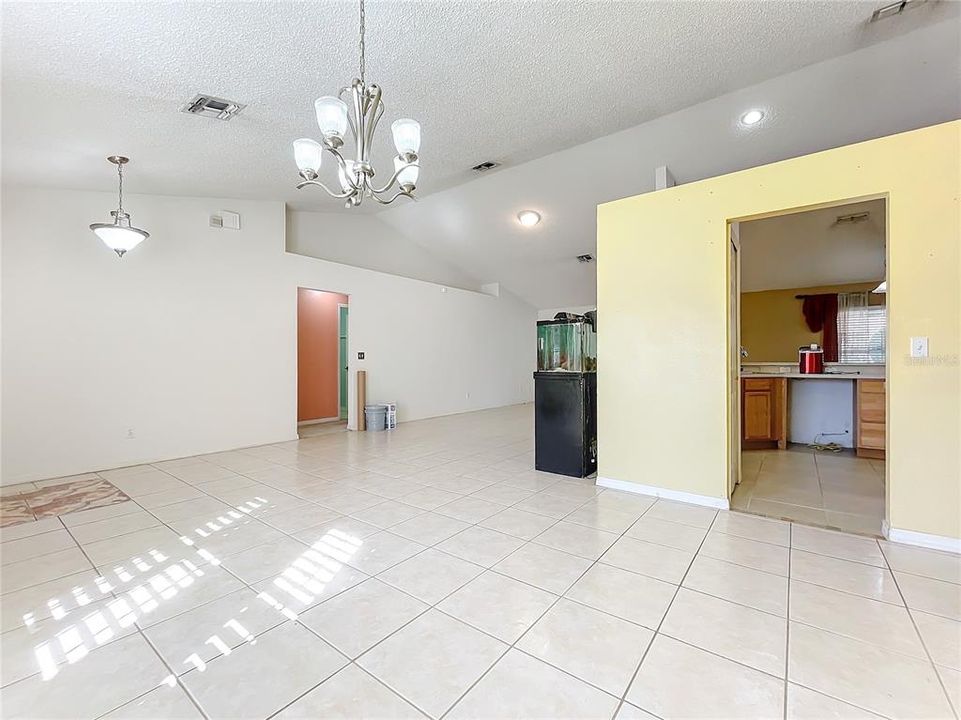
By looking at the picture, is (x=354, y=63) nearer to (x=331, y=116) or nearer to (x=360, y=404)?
(x=331, y=116)

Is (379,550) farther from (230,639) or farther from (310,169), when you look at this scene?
(310,169)

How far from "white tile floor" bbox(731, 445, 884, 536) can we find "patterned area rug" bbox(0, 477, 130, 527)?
5179mm

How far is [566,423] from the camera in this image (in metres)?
4.10

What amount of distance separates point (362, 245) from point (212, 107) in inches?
167

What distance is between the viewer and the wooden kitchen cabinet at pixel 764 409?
508 cm

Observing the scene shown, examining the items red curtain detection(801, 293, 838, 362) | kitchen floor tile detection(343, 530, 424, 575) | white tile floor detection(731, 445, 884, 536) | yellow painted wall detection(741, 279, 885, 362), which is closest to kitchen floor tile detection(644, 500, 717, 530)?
white tile floor detection(731, 445, 884, 536)

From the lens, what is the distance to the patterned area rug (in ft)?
10.3

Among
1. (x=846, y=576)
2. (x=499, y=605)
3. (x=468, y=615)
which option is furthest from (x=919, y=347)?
(x=468, y=615)

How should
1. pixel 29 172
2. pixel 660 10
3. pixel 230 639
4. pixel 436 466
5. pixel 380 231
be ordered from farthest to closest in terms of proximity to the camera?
pixel 380 231
pixel 436 466
pixel 29 172
pixel 660 10
pixel 230 639

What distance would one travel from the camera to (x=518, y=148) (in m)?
4.48

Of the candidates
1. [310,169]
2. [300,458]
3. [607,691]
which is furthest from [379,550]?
[300,458]

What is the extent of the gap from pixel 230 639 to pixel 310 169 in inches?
95.7

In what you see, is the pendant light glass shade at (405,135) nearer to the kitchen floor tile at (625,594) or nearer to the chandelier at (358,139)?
the chandelier at (358,139)

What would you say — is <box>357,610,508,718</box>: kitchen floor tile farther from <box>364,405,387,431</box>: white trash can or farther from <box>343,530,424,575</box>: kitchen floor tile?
<box>364,405,387,431</box>: white trash can
